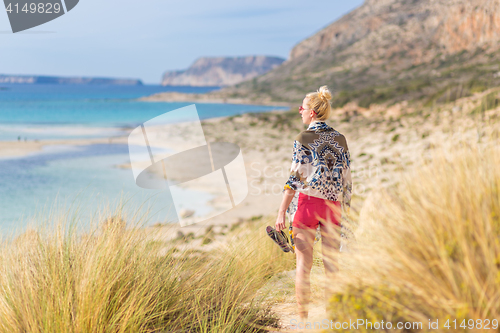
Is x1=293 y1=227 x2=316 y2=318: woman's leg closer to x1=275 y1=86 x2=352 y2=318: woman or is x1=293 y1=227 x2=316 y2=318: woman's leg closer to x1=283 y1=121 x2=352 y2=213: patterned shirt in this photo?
x1=275 y1=86 x2=352 y2=318: woman

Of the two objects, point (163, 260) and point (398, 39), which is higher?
point (398, 39)

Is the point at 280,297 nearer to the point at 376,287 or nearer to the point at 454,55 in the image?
the point at 376,287

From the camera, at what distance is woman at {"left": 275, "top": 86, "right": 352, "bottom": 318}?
8.91ft

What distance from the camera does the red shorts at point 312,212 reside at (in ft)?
8.96

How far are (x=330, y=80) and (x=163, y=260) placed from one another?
66.8m

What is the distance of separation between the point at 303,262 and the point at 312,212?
0.39 meters

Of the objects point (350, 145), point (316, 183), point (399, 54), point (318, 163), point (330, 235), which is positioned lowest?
point (350, 145)

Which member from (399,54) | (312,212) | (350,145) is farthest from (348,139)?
(399,54)

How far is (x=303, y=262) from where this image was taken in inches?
111

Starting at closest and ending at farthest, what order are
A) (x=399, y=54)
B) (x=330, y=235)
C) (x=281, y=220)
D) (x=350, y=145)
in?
(x=330, y=235) < (x=281, y=220) < (x=350, y=145) < (x=399, y=54)

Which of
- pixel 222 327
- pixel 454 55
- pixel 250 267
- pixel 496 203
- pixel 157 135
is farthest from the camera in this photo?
pixel 454 55

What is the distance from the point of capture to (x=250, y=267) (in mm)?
3281

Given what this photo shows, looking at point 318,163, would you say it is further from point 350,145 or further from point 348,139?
point 348,139

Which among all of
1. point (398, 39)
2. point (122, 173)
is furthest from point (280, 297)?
point (398, 39)
